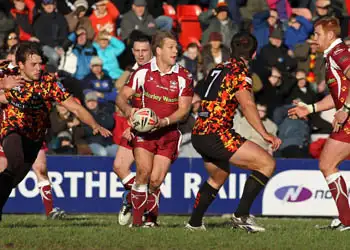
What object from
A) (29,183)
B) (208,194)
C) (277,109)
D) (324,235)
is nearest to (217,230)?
Answer: (208,194)

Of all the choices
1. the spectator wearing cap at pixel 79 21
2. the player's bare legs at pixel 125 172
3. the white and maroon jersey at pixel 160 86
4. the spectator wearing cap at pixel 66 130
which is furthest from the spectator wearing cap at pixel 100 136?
the white and maroon jersey at pixel 160 86

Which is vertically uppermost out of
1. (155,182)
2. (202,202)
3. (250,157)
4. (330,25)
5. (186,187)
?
(330,25)

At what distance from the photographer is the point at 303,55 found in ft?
76.4

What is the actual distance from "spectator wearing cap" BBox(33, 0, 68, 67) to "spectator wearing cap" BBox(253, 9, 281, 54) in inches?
165

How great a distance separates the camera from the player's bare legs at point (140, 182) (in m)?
13.5

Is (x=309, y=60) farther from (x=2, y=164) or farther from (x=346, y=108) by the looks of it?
(x=346, y=108)

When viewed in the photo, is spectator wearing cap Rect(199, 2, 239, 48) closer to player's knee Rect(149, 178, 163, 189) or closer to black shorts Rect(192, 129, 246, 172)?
player's knee Rect(149, 178, 163, 189)

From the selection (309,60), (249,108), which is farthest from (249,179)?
(309,60)

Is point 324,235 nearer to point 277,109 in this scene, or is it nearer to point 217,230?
point 217,230

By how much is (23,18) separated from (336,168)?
35.8 feet

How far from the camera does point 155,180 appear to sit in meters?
13.7

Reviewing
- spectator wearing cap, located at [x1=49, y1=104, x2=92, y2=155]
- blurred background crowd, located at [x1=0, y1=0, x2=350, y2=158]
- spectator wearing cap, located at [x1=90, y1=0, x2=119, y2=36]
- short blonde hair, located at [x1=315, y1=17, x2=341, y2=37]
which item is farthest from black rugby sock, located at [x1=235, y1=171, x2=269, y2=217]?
spectator wearing cap, located at [x1=90, y1=0, x2=119, y2=36]

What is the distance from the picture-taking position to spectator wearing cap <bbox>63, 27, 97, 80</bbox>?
2209 cm

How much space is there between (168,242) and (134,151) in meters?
2.05
